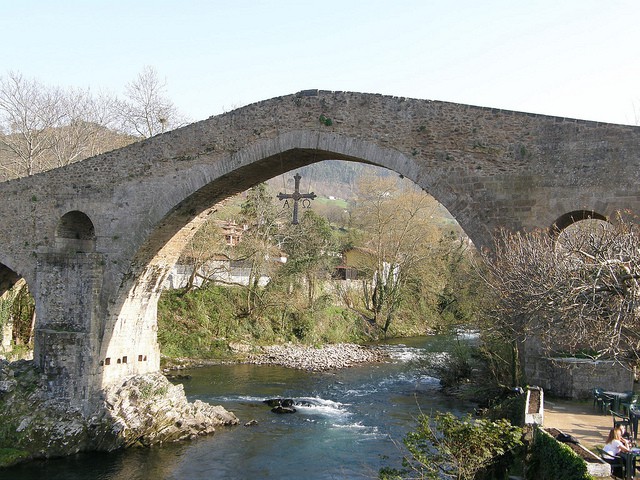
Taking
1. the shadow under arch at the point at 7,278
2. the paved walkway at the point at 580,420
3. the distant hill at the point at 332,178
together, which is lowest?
the paved walkway at the point at 580,420

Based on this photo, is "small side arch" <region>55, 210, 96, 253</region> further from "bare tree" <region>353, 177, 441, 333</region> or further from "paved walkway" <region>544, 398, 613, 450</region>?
"bare tree" <region>353, 177, 441, 333</region>

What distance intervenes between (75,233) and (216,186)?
422 cm

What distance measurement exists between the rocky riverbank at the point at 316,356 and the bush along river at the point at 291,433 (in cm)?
160

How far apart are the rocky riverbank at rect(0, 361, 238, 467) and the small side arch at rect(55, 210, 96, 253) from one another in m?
2.75

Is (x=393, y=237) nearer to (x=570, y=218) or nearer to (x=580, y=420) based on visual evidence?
(x=570, y=218)

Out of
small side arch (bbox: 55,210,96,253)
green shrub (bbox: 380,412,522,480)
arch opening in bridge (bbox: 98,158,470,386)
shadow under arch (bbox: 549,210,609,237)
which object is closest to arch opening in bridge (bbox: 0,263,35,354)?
small side arch (bbox: 55,210,96,253)

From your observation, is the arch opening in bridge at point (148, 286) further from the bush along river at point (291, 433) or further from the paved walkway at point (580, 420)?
the paved walkway at point (580, 420)

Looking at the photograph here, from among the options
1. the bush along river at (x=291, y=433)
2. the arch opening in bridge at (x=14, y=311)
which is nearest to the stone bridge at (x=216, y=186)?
the arch opening in bridge at (x=14, y=311)

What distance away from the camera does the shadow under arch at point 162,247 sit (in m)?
11.2

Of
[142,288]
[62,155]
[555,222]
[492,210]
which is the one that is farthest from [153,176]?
[62,155]

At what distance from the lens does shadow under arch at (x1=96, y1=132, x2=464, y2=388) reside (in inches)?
441

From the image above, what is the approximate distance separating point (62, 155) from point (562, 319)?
20.1m

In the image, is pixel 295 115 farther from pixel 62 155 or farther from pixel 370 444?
pixel 62 155

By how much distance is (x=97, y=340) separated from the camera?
42.0 ft
